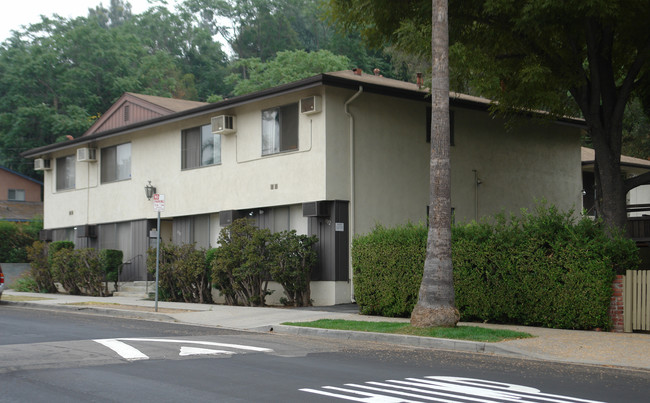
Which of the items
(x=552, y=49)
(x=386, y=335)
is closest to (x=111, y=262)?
(x=386, y=335)

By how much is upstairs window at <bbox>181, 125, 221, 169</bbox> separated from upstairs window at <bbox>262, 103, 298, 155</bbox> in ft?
7.97

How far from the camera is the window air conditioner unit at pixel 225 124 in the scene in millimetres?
23672

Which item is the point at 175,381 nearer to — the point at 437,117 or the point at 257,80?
the point at 437,117

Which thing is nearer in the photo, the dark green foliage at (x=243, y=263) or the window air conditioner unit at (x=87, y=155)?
the dark green foliage at (x=243, y=263)

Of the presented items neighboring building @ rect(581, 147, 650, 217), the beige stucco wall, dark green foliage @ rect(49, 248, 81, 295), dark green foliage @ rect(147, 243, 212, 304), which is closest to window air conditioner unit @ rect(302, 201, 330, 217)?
the beige stucco wall

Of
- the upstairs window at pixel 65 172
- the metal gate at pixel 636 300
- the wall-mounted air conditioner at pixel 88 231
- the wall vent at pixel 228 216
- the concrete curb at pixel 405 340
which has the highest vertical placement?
the upstairs window at pixel 65 172

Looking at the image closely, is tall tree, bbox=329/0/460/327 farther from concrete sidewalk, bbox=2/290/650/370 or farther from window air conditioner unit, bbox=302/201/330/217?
window air conditioner unit, bbox=302/201/330/217

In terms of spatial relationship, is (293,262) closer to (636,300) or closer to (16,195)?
(636,300)

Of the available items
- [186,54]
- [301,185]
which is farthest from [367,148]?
[186,54]

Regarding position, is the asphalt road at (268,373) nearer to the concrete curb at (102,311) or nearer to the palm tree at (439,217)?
the palm tree at (439,217)

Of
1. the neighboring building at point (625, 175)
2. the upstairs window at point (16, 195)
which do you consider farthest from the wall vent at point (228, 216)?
the upstairs window at point (16, 195)

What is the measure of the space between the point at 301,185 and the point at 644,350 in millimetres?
11401

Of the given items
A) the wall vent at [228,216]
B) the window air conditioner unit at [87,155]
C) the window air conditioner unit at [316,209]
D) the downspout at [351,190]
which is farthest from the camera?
the window air conditioner unit at [87,155]

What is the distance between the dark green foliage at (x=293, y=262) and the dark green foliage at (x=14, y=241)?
20.7 metres
